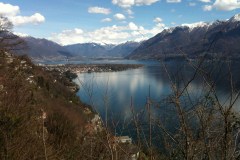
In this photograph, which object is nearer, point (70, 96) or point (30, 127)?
point (30, 127)

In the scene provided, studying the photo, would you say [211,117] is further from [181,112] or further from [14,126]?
[14,126]

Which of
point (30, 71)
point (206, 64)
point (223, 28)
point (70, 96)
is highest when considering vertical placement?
point (223, 28)

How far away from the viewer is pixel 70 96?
37406 mm

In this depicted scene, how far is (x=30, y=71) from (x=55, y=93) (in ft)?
18.4

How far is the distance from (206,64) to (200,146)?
2.62 ft

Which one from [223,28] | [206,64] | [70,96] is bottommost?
[70,96]

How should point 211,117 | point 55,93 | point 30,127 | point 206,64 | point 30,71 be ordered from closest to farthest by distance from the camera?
1. point 211,117
2. point 206,64
3. point 30,127
4. point 30,71
5. point 55,93

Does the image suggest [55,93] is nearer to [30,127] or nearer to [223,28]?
[30,127]

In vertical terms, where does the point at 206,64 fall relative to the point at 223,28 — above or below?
below

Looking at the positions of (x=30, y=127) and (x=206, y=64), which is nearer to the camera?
(x=206, y=64)

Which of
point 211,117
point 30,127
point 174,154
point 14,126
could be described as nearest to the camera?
point 211,117

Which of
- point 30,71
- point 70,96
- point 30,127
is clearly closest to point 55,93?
point 70,96

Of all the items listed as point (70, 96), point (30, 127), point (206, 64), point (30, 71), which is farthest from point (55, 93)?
point (206, 64)

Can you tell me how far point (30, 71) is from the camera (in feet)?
102
